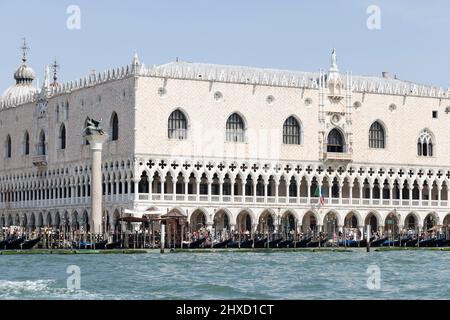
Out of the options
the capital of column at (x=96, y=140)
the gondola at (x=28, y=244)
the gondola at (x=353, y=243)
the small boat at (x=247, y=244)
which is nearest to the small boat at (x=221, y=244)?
the small boat at (x=247, y=244)

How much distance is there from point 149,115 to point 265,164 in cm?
766

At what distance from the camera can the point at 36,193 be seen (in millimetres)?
86500

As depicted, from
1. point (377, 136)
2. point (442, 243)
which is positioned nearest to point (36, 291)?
point (442, 243)

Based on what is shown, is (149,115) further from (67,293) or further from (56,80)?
(67,293)

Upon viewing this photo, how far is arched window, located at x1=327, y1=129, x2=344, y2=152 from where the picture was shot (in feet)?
261

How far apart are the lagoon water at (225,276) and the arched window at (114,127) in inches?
643

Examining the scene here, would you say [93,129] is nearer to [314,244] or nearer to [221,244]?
[221,244]

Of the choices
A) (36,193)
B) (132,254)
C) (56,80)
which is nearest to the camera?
(132,254)

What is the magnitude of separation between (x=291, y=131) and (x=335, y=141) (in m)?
3.29

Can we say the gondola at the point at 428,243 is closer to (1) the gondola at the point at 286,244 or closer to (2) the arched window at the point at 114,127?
(1) the gondola at the point at 286,244

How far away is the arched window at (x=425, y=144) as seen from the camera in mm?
82062

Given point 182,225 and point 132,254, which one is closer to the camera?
point 132,254
